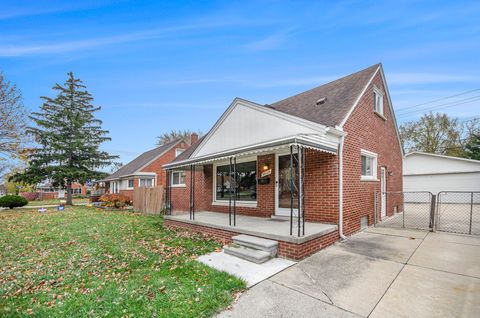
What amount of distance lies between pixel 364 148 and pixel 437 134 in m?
24.5

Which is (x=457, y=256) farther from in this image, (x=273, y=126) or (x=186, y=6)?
(x=186, y=6)

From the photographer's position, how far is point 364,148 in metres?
8.39

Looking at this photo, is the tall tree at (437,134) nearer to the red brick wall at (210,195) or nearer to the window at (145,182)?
the red brick wall at (210,195)

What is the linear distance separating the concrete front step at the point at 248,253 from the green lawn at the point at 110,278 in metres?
0.72

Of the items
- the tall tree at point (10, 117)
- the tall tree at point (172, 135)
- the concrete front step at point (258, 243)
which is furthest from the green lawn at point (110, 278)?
the tall tree at point (172, 135)

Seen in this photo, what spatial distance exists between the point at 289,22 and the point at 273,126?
5.49 meters

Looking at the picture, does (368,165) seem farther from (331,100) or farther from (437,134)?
(437,134)

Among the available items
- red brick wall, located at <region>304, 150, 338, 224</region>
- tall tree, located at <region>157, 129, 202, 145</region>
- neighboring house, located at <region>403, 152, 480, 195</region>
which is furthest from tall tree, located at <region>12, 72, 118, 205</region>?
neighboring house, located at <region>403, 152, 480, 195</region>

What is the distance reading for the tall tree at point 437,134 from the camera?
25078 mm

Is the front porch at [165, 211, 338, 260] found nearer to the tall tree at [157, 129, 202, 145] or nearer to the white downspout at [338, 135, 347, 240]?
the white downspout at [338, 135, 347, 240]

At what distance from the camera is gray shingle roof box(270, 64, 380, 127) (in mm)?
7578

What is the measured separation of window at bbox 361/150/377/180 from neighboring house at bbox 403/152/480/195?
13436 millimetres

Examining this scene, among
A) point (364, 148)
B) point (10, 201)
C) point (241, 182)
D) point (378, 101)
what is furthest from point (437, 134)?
point (10, 201)

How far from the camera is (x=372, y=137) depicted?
9055 mm
